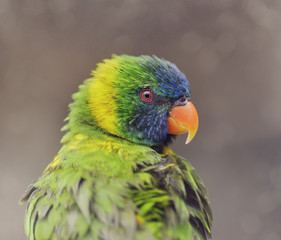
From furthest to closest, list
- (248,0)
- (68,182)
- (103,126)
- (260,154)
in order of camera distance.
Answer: (260,154) → (248,0) → (103,126) → (68,182)

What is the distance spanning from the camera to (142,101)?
Result: 52.8 inches

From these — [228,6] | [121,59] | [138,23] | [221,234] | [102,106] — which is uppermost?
[228,6]

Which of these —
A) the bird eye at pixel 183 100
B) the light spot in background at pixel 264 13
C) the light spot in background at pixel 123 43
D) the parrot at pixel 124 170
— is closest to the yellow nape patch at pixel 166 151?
the parrot at pixel 124 170

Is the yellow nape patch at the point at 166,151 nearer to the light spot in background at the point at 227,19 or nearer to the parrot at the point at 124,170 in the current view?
the parrot at the point at 124,170

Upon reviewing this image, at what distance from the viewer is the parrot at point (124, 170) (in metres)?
1.03

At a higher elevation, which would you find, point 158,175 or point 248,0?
point 248,0

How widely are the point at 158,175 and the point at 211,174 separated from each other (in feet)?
4.19

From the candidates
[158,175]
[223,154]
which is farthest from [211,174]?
[158,175]

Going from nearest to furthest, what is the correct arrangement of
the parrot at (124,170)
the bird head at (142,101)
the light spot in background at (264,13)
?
the parrot at (124,170)
the bird head at (142,101)
the light spot in background at (264,13)

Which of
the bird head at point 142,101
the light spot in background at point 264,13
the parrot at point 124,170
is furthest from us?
the light spot in background at point 264,13

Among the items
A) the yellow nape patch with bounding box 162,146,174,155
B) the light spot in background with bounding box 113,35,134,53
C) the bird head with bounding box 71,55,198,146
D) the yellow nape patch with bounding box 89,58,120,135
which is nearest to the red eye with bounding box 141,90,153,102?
the bird head with bounding box 71,55,198,146

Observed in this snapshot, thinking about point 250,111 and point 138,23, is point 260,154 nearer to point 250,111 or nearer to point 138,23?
point 250,111

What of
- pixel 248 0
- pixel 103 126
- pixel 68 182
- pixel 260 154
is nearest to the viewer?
pixel 68 182

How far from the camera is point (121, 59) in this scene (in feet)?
4.65
